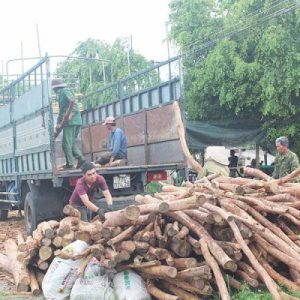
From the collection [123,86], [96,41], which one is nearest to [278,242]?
[123,86]

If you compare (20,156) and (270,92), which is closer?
(20,156)

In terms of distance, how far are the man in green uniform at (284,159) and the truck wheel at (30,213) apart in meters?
4.05

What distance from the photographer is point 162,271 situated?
485 cm

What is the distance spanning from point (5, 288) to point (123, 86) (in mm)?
5675

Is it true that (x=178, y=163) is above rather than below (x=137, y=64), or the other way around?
below

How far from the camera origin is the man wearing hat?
26.8 feet

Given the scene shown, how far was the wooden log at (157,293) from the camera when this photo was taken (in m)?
4.84

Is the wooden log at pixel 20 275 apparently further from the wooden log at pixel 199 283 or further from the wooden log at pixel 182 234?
the wooden log at pixel 199 283

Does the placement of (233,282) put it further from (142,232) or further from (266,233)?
(142,232)

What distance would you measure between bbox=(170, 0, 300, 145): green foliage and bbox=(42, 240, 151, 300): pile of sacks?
10.8m

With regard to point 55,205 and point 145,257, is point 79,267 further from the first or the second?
point 55,205

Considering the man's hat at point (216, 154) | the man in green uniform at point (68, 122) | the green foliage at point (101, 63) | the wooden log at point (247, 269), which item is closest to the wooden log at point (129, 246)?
the wooden log at point (247, 269)

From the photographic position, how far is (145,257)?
5.04 metres

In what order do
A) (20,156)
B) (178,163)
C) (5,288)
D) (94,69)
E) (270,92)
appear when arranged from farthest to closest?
(94,69), (270,92), (20,156), (178,163), (5,288)
